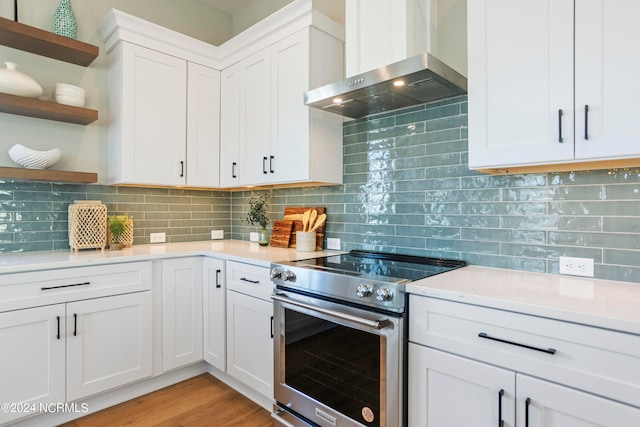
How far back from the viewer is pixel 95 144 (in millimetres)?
2707

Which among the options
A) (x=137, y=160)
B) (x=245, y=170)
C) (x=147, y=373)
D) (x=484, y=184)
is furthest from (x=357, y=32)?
(x=147, y=373)

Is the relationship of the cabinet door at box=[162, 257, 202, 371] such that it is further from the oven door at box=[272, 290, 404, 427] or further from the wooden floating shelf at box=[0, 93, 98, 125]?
the wooden floating shelf at box=[0, 93, 98, 125]

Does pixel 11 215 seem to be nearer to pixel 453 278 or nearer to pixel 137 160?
pixel 137 160

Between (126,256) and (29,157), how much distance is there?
0.87 metres

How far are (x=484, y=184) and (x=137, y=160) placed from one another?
92.2 inches

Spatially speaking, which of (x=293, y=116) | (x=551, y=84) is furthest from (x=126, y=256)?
(x=551, y=84)

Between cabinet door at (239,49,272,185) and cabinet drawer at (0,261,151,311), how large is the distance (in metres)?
0.99

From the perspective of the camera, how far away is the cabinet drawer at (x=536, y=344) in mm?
1013

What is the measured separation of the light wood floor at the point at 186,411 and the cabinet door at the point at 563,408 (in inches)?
57.7

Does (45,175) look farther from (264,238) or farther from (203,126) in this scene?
(264,238)

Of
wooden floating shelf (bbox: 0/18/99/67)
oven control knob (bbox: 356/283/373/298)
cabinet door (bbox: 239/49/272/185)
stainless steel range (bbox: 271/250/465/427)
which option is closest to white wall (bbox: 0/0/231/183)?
wooden floating shelf (bbox: 0/18/99/67)

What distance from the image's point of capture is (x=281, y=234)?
280cm

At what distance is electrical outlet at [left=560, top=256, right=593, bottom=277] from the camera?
157 cm

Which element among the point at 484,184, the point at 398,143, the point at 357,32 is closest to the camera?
the point at 484,184
